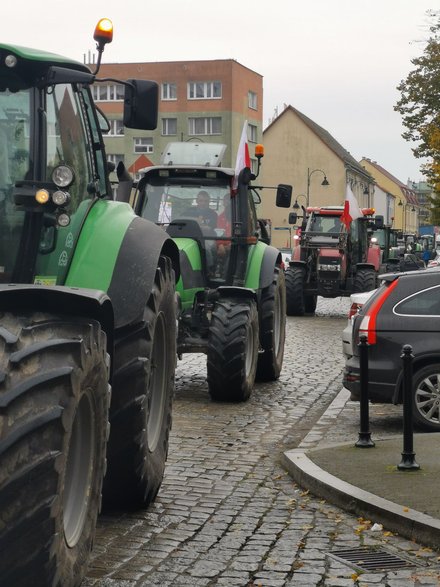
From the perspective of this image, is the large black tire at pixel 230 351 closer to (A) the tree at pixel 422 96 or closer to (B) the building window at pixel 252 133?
(A) the tree at pixel 422 96

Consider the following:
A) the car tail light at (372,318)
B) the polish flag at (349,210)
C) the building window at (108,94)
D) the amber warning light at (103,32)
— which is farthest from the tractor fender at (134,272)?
the building window at (108,94)

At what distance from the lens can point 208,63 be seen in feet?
284

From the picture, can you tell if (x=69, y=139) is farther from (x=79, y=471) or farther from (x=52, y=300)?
(x=79, y=471)

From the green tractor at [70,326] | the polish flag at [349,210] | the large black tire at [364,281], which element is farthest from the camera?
the polish flag at [349,210]

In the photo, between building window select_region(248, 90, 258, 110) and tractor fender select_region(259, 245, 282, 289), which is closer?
tractor fender select_region(259, 245, 282, 289)

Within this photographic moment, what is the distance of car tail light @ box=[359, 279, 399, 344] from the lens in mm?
11797

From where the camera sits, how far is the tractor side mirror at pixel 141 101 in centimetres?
696

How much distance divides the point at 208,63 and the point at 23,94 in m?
81.5

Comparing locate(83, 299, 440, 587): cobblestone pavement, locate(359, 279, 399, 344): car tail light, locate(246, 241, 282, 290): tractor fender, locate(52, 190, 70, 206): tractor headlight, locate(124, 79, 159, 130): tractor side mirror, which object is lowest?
locate(83, 299, 440, 587): cobblestone pavement

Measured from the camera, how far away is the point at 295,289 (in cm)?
A: 2992

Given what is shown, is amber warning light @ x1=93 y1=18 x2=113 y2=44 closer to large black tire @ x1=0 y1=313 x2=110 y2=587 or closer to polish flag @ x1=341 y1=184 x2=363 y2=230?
large black tire @ x1=0 y1=313 x2=110 y2=587

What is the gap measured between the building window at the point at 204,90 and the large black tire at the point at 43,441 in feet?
272

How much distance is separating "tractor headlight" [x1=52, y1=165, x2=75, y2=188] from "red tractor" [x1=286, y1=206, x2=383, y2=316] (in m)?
23.5

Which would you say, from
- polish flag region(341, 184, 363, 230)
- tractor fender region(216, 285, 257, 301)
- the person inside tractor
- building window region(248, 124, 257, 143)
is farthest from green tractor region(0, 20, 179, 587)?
building window region(248, 124, 257, 143)
